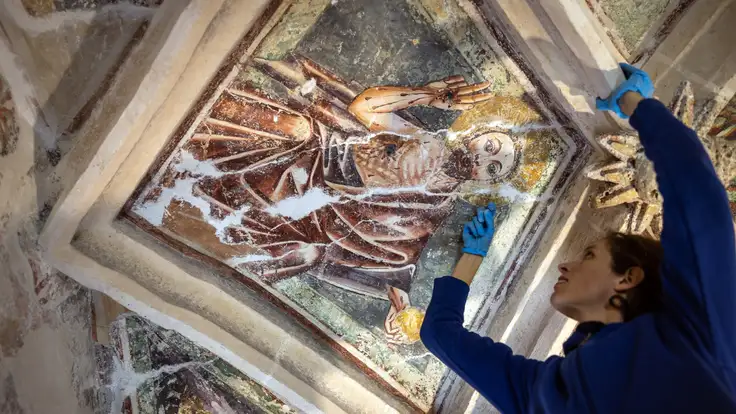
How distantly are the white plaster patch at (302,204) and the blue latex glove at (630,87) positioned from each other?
1.27m

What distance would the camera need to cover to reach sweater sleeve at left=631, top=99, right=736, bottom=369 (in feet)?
4.70

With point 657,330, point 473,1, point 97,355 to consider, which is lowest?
point 97,355

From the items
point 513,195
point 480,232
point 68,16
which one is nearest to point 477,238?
point 480,232

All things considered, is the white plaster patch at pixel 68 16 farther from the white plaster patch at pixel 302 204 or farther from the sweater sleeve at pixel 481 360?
the sweater sleeve at pixel 481 360

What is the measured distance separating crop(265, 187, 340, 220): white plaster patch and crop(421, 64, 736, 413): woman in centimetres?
109

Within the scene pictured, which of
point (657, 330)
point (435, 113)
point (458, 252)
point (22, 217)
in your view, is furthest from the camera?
point (458, 252)

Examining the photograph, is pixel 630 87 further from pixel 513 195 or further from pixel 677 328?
pixel 677 328

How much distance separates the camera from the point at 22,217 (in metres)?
2.29

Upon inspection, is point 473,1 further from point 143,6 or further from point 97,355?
point 97,355

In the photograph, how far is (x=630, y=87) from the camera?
209 centimetres

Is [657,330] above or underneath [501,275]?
underneath

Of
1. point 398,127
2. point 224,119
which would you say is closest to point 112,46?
point 224,119

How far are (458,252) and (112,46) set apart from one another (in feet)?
6.09

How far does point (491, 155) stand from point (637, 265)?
98cm
